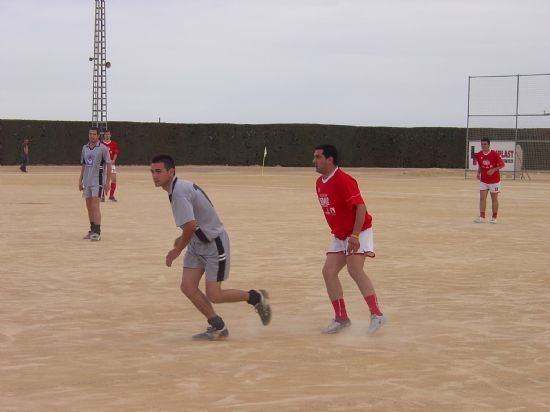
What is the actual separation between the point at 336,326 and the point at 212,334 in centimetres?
113

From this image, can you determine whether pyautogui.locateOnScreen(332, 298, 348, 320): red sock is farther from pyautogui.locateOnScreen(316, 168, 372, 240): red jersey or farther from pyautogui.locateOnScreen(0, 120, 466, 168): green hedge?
pyautogui.locateOnScreen(0, 120, 466, 168): green hedge

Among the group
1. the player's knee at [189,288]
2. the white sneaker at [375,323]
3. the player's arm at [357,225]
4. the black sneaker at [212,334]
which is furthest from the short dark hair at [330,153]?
the black sneaker at [212,334]

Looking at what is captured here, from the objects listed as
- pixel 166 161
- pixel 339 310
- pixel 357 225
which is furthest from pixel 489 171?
pixel 166 161

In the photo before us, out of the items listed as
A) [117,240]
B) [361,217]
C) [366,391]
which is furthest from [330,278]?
[117,240]

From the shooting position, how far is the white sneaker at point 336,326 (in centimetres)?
872

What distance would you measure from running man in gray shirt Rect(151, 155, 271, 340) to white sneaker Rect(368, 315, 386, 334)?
3.90 feet

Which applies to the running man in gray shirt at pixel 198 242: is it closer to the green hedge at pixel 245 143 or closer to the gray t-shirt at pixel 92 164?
the gray t-shirt at pixel 92 164

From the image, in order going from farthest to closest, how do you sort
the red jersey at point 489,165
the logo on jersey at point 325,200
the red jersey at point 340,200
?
the red jersey at point 489,165
the logo on jersey at point 325,200
the red jersey at point 340,200

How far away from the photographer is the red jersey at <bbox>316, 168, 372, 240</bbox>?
848 cm

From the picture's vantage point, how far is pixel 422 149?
6156 centimetres

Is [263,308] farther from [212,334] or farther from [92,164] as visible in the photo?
[92,164]

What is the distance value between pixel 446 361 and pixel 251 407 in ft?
6.71

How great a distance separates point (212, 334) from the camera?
838 cm

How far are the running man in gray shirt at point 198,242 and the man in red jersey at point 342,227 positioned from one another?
0.93 meters
